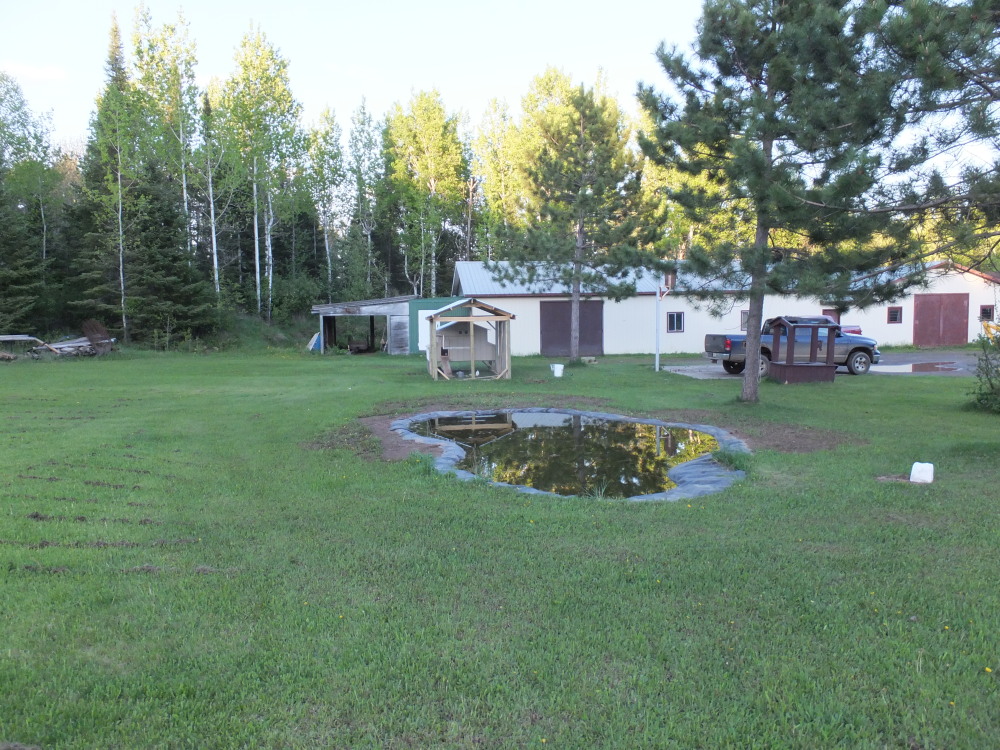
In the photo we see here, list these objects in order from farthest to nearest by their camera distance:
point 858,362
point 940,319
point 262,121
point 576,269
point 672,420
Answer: point 262,121
point 940,319
point 576,269
point 858,362
point 672,420

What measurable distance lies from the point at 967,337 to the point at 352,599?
3315cm

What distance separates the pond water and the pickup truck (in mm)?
8909

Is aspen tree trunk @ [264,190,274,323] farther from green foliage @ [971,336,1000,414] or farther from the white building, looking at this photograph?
green foliage @ [971,336,1000,414]

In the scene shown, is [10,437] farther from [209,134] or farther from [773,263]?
[209,134]

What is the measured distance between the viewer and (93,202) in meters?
27.8

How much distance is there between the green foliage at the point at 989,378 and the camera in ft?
37.1

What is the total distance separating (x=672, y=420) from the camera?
1082cm

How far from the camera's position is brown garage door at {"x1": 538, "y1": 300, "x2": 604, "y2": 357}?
27578 mm

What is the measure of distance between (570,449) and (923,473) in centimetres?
397

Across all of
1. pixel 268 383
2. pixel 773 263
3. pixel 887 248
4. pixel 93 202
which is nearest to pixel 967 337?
pixel 773 263

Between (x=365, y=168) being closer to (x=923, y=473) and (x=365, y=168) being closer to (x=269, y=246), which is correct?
(x=269, y=246)

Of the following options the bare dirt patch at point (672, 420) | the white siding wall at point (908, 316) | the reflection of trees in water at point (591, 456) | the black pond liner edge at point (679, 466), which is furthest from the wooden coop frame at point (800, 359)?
the white siding wall at point (908, 316)

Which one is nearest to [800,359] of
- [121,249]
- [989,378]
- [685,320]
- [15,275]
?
[989,378]

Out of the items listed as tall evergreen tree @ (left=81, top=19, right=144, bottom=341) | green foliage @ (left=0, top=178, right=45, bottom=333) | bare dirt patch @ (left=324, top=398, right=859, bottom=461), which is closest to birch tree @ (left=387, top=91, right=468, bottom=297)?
tall evergreen tree @ (left=81, top=19, right=144, bottom=341)
